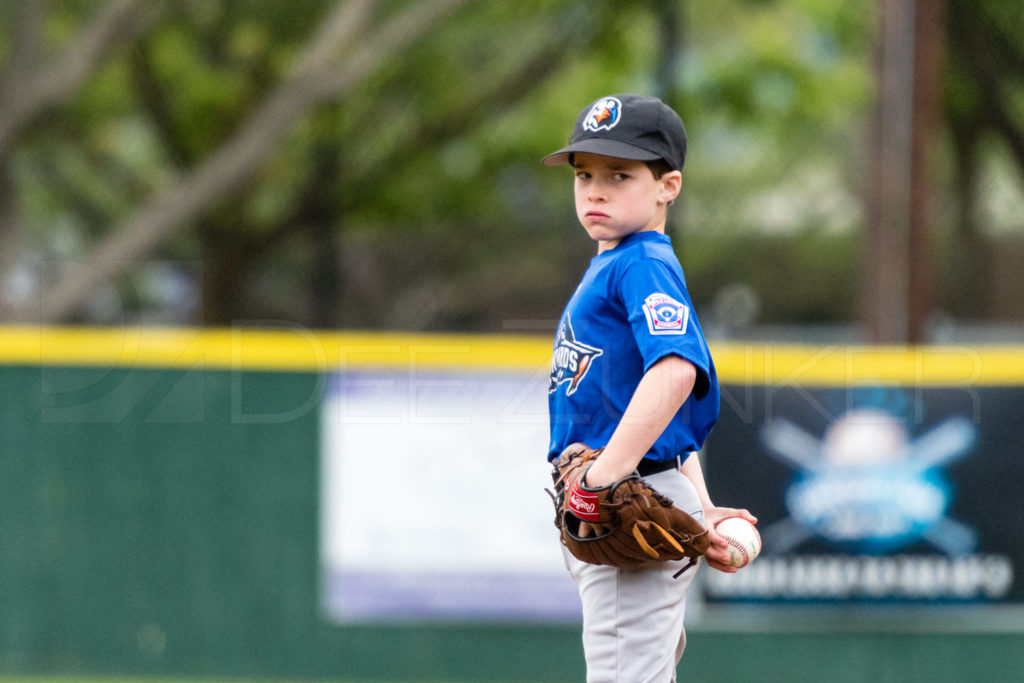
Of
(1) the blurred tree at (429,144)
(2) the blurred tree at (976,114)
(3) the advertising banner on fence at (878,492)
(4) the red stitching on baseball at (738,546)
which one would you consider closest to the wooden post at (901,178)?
(3) the advertising banner on fence at (878,492)

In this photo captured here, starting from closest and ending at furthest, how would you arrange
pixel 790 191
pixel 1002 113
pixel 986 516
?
pixel 986 516
pixel 1002 113
pixel 790 191

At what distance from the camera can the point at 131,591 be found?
5512mm

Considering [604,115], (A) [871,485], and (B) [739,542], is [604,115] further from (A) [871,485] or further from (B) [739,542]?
(A) [871,485]

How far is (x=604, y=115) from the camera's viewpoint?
2619 mm

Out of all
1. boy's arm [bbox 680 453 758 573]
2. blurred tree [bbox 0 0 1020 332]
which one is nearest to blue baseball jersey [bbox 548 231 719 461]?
boy's arm [bbox 680 453 758 573]

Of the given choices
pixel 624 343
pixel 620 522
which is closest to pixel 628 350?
pixel 624 343

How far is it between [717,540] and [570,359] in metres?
0.51

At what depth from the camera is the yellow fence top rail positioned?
5.35 meters

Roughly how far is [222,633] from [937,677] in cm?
319

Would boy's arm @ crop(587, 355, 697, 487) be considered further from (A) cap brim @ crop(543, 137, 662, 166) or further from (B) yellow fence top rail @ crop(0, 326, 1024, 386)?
(B) yellow fence top rail @ crop(0, 326, 1024, 386)

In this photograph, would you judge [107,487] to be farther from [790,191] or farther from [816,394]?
[790,191]

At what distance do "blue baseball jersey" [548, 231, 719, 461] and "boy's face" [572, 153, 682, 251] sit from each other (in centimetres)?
4

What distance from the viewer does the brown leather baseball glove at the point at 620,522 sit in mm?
2434

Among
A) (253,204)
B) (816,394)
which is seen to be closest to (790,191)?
(253,204)
